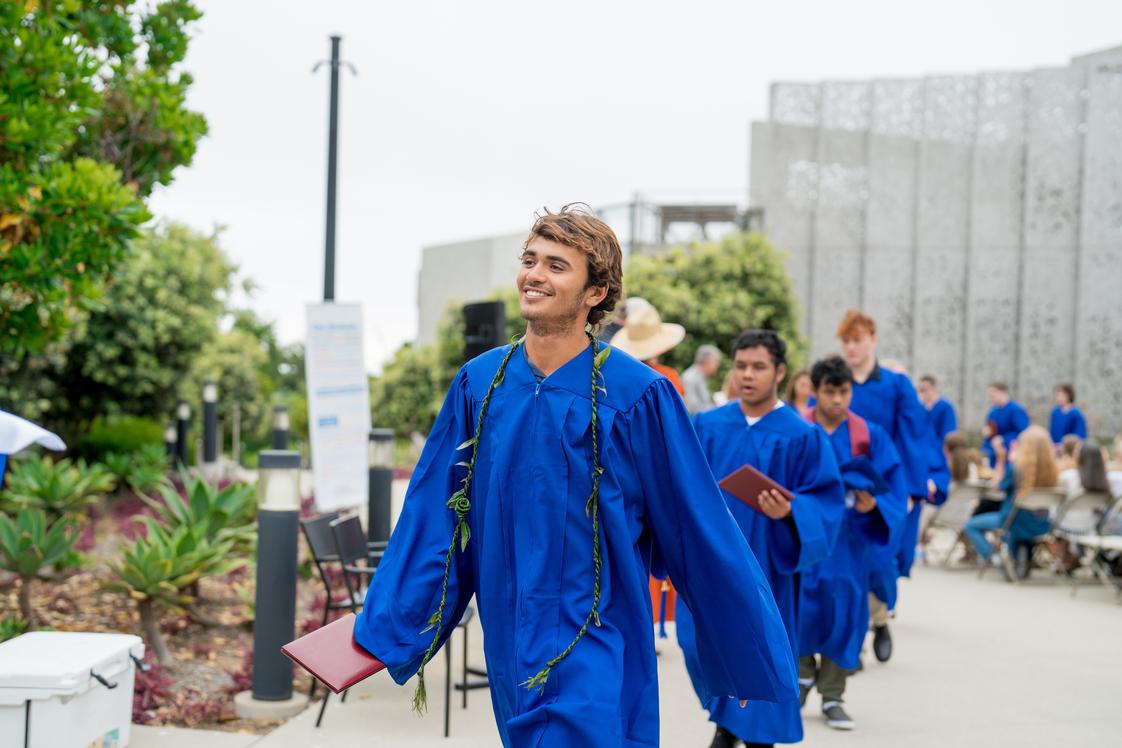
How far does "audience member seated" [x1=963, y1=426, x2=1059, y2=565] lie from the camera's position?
37.4ft

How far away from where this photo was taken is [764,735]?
4.92 metres

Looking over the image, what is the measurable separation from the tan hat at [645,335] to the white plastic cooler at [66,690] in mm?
4185

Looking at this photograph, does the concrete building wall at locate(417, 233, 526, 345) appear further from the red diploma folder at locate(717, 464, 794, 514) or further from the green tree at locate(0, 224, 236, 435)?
the red diploma folder at locate(717, 464, 794, 514)

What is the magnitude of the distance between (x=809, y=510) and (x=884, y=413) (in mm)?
3263

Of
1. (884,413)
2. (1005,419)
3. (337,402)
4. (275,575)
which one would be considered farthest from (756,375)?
(1005,419)

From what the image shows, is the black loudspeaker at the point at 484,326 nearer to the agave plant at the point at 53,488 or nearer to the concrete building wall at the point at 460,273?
the agave plant at the point at 53,488

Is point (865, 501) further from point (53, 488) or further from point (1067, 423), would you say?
point (1067, 423)

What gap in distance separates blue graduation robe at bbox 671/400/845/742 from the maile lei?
78.5 inches

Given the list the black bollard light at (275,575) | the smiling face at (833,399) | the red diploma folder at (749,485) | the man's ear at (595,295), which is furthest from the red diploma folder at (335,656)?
the smiling face at (833,399)

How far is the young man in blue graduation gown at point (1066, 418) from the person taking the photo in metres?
16.4

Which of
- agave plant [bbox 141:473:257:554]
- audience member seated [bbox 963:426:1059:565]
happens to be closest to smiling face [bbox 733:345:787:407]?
agave plant [bbox 141:473:257:554]

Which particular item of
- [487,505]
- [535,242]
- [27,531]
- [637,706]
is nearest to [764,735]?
[637,706]

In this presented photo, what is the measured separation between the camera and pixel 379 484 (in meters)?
8.40

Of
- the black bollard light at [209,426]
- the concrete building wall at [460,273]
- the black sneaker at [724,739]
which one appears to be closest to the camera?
the black sneaker at [724,739]
